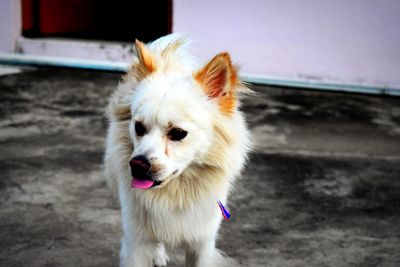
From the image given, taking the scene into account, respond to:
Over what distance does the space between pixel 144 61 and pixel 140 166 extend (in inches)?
22.0

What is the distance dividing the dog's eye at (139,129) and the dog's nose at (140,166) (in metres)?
0.16

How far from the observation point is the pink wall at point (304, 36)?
6398mm

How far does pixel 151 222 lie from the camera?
8.91ft

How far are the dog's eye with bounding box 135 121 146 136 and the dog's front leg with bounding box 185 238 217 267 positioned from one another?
63cm

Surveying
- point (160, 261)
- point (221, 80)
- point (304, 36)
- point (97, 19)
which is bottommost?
point (160, 261)

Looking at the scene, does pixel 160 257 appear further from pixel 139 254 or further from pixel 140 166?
pixel 140 166

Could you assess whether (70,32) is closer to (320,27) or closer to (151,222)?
(320,27)

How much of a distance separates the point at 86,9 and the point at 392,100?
16.9 ft

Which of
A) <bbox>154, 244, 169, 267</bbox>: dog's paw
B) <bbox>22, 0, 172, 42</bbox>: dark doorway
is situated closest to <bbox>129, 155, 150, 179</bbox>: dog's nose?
<bbox>154, 244, 169, 267</bbox>: dog's paw

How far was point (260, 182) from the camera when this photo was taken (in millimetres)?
4199

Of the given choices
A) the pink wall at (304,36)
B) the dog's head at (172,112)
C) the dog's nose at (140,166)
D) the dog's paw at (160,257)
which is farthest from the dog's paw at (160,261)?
the pink wall at (304,36)

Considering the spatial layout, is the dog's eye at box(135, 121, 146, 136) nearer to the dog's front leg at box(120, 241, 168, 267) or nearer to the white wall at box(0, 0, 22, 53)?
the dog's front leg at box(120, 241, 168, 267)

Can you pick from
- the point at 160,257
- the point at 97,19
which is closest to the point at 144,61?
the point at 160,257

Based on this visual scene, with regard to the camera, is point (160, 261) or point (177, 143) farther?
point (160, 261)
